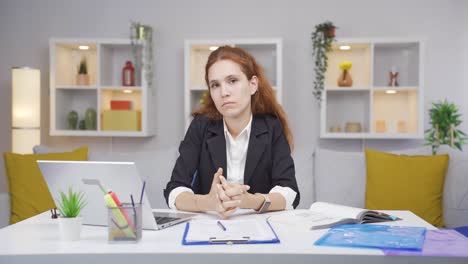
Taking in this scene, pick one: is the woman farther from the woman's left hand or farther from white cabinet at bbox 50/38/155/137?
white cabinet at bbox 50/38/155/137

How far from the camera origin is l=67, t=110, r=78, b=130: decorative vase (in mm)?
4738

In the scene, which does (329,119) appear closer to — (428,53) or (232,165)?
(428,53)

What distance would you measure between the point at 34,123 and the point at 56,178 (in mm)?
3273

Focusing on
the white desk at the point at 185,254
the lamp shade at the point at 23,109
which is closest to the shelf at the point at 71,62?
the lamp shade at the point at 23,109

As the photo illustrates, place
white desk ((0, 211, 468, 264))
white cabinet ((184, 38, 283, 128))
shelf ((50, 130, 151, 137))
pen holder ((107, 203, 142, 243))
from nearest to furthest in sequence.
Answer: white desk ((0, 211, 468, 264))
pen holder ((107, 203, 142, 243))
white cabinet ((184, 38, 283, 128))
shelf ((50, 130, 151, 137))

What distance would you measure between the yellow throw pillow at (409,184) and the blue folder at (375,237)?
1.88m

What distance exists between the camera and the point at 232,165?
7.57ft

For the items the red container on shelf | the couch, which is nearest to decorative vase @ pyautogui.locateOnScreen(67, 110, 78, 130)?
the red container on shelf

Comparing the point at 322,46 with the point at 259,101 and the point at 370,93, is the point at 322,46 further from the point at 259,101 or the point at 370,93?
the point at 259,101

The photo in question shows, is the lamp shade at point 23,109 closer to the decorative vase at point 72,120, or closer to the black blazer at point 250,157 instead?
the decorative vase at point 72,120

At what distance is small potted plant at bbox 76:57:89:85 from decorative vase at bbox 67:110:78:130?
28 centimetres

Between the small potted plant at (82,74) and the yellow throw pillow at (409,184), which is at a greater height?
the small potted plant at (82,74)

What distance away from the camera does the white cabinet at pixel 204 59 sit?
4500 mm

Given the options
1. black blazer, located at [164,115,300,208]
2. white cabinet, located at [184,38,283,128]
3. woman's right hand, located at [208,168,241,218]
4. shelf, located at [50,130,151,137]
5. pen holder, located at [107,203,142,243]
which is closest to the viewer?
pen holder, located at [107,203,142,243]
